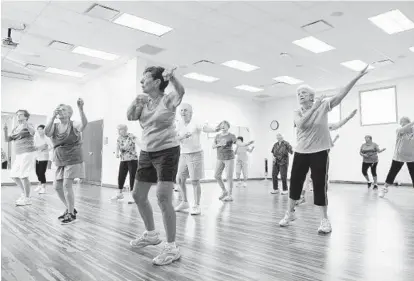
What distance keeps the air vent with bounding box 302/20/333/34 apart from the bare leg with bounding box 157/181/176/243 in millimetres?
5070

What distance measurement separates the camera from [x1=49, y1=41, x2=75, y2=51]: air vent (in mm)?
7020

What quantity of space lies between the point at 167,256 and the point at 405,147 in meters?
5.33

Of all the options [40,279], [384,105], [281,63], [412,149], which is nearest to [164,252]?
[40,279]

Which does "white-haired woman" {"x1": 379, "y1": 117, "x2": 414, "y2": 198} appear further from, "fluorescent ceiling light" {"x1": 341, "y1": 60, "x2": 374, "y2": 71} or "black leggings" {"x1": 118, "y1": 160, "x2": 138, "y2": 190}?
"black leggings" {"x1": 118, "y1": 160, "x2": 138, "y2": 190}

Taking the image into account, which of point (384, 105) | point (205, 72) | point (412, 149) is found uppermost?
point (205, 72)

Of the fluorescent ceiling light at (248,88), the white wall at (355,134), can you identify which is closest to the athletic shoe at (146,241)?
the fluorescent ceiling light at (248,88)

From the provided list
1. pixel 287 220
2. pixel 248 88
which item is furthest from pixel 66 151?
pixel 248 88

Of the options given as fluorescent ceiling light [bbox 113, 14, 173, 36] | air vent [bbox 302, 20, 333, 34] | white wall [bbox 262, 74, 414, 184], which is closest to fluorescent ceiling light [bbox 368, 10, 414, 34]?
air vent [bbox 302, 20, 333, 34]

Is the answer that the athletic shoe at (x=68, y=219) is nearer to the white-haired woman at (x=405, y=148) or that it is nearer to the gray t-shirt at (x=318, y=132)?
the gray t-shirt at (x=318, y=132)

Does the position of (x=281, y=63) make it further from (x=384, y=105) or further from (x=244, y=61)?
(x=384, y=105)

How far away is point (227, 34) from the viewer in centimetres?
648

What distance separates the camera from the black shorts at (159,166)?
216 cm

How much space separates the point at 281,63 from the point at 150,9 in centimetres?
426

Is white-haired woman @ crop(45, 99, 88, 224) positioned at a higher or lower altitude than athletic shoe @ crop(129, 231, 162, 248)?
higher
